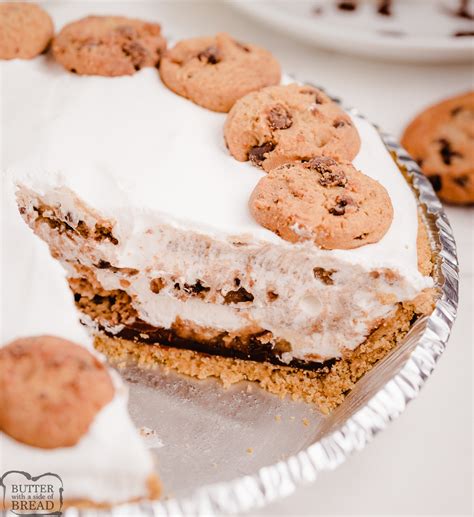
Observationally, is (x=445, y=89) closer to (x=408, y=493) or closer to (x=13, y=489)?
(x=408, y=493)

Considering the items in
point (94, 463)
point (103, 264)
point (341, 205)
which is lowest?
point (103, 264)

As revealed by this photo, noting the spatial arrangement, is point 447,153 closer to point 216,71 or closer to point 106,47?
point 216,71

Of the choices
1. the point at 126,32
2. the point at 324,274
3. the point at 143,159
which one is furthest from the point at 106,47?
the point at 324,274

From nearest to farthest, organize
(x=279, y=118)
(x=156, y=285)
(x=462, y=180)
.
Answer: (x=279, y=118) → (x=156, y=285) → (x=462, y=180)

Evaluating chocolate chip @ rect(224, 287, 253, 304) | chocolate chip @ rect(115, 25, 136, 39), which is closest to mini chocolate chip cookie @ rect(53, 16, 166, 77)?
chocolate chip @ rect(115, 25, 136, 39)

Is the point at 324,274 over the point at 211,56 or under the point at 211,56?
under

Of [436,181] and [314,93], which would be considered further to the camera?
[436,181]

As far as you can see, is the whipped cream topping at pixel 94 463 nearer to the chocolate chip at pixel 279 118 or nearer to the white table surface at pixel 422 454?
the white table surface at pixel 422 454

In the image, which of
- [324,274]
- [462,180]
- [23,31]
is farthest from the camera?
[462,180]
